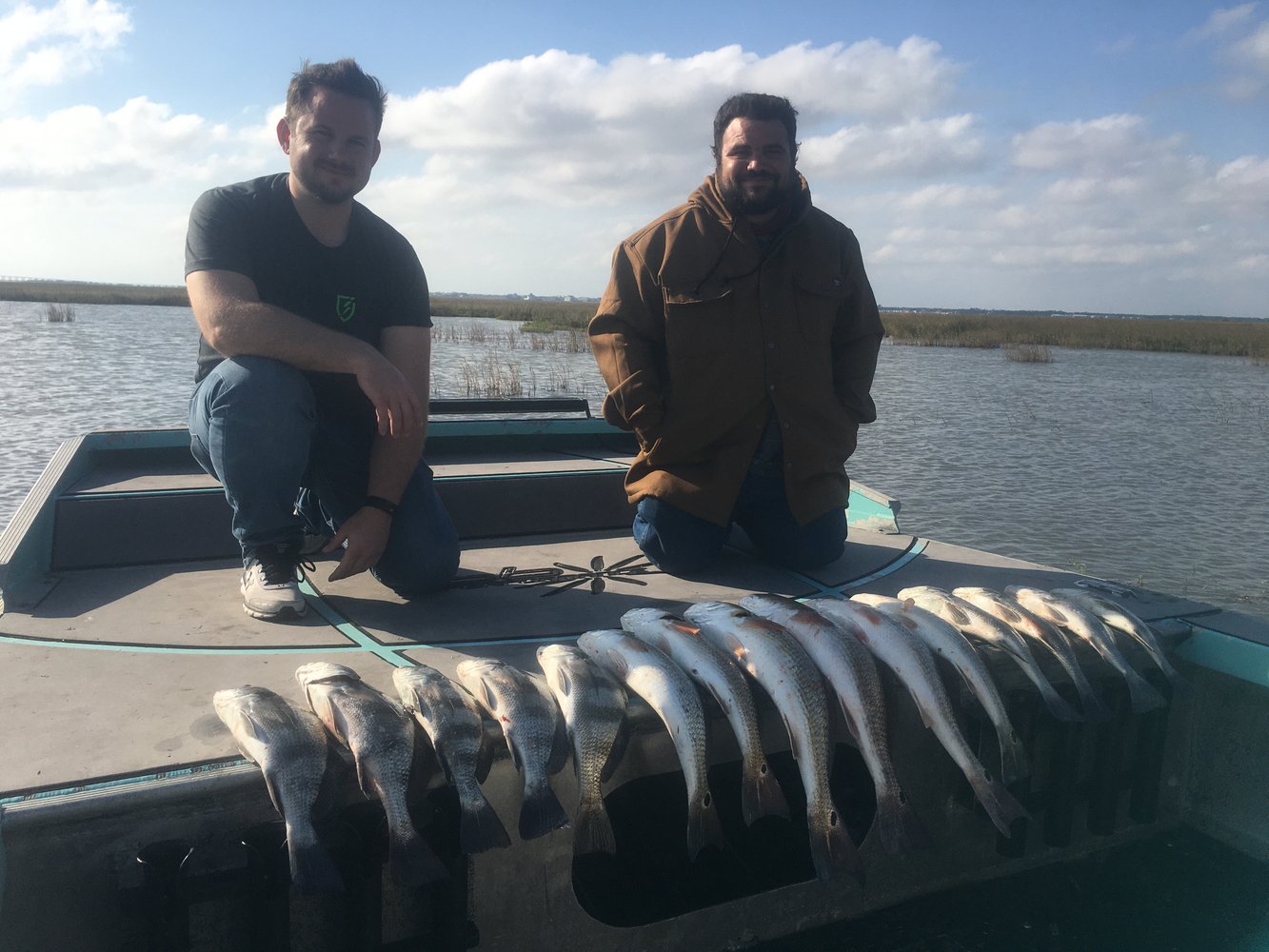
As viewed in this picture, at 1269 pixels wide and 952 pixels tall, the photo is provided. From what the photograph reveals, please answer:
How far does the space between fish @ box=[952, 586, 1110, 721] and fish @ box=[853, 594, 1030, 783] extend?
24cm

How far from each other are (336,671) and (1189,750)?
3.01m

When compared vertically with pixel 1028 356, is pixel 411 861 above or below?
below

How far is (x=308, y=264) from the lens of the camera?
381cm

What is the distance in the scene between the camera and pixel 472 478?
15.9 ft

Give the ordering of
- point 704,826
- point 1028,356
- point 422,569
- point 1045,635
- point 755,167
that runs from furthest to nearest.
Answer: point 1028,356
point 755,167
point 422,569
point 1045,635
point 704,826

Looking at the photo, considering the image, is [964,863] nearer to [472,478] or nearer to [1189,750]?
[1189,750]

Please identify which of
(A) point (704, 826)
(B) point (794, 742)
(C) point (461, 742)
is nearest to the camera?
(C) point (461, 742)

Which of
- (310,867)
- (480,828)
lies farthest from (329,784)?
(480,828)

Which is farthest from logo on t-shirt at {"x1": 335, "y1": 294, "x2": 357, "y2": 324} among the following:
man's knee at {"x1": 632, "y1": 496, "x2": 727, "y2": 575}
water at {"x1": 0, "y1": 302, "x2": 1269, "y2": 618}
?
water at {"x1": 0, "y1": 302, "x2": 1269, "y2": 618}

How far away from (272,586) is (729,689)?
169 centimetres

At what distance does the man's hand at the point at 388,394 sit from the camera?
343 cm

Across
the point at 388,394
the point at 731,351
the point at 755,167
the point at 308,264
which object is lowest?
the point at 388,394

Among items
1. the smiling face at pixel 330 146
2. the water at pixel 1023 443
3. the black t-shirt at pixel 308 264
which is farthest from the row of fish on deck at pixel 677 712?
the water at pixel 1023 443

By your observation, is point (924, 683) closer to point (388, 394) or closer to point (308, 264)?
point (388, 394)
